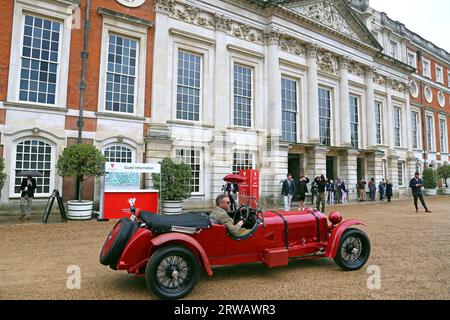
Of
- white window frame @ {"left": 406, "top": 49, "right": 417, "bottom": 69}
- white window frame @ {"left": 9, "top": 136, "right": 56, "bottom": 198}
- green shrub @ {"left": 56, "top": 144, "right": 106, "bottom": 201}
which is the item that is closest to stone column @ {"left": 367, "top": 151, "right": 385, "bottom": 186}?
white window frame @ {"left": 406, "top": 49, "right": 417, "bottom": 69}

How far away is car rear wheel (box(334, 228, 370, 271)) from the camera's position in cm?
503

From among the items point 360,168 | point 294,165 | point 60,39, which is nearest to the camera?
point 60,39

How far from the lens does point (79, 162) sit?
11.2m

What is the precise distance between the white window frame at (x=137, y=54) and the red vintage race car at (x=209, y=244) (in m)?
10.9

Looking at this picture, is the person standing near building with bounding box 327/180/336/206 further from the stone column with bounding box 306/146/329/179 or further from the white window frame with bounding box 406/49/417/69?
the white window frame with bounding box 406/49/417/69

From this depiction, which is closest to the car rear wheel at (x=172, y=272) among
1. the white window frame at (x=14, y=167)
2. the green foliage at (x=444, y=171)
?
the white window frame at (x=14, y=167)

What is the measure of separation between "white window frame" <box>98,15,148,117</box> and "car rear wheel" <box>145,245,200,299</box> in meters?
11.4

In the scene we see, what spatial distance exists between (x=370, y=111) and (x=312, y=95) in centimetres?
721

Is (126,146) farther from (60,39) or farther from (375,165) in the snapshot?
(375,165)

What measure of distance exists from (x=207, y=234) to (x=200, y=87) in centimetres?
1345

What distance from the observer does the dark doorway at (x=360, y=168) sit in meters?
24.5

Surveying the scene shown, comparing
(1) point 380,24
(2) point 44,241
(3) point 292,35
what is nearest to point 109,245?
(2) point 44,241

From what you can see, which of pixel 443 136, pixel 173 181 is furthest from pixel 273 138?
pixel 443 136

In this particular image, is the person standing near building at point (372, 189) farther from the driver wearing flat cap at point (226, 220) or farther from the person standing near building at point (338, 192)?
the driver wearing flat cap at point (226, 220)
